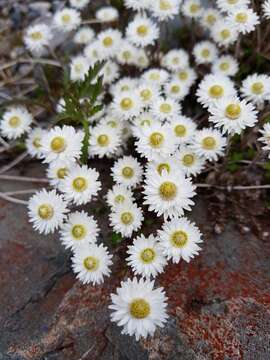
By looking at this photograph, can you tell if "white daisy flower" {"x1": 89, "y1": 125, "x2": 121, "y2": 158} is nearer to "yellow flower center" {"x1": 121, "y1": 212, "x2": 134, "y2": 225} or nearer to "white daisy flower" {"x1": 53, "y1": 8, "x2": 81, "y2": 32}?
"yellow flower center" {"x1": 121, "y1": 212, "x2": 134, "y2": 225}

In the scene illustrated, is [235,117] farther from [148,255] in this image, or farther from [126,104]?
[148,255]

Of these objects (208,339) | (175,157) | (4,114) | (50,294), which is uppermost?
(175,157)

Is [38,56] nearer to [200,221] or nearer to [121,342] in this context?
[200,221]

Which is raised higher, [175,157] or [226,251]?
[175,157]

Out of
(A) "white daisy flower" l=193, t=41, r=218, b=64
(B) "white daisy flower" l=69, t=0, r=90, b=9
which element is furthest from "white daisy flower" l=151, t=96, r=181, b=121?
(B) "white daisy flower" l=69, t=0, r=90, b=9

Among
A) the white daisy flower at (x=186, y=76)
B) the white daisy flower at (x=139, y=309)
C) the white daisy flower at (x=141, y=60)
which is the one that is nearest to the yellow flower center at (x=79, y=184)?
the white daisy flower at (x=139, y=309)

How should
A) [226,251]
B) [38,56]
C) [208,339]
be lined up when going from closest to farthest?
[208,339] → [226,251] → [38,56]

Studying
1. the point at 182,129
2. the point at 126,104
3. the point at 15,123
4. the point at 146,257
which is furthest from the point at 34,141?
the point at 146,257

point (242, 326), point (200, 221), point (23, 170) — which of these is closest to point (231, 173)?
point (200, 221)
